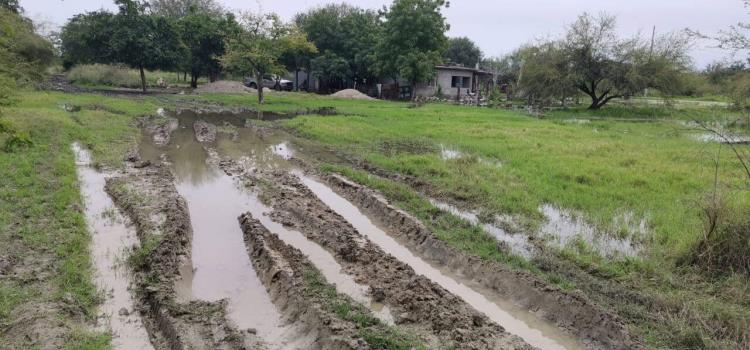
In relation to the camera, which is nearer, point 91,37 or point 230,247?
point 230,247

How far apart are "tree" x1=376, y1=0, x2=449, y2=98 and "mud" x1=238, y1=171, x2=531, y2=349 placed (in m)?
32.2

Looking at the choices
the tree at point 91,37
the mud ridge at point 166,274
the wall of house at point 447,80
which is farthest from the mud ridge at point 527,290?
the wall of house at point 447,80

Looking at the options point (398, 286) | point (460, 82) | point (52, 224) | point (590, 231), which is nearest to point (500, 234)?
point (590, 231)

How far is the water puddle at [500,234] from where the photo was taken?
26.9ft

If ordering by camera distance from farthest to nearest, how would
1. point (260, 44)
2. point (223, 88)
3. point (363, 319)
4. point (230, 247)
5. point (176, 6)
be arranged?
point (176, 6) < point (223, 88) < point (260, 44) < point (230, 247) < point (363, 319)

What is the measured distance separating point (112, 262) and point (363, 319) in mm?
4153

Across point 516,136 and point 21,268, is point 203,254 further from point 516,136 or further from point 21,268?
point 516,136

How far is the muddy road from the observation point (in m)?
5.52

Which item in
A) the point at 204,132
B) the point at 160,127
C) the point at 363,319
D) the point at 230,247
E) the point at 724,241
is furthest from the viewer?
the point at 160,127

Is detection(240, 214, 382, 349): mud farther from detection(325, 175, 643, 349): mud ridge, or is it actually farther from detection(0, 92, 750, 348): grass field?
detection(325, 175, 643, 349): mud ridge

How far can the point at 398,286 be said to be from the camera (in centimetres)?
667

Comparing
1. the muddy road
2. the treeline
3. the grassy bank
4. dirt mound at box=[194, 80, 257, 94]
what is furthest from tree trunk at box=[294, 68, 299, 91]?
the muddy road

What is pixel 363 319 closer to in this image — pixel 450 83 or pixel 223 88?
pixel 223 88

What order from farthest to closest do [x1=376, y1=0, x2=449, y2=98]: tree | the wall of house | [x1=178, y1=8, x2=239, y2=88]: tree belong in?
the wall of house, [x1=178, y1=8, x2=239, y2=88]: tree, [x1=376, y1=0, x2=449, y2=98]: tree
